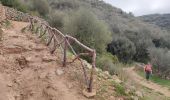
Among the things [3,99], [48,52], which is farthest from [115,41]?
[3,99]

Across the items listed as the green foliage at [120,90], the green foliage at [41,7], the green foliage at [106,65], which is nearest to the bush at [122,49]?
the green foliage at [41,7]

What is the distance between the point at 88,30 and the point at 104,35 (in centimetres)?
160

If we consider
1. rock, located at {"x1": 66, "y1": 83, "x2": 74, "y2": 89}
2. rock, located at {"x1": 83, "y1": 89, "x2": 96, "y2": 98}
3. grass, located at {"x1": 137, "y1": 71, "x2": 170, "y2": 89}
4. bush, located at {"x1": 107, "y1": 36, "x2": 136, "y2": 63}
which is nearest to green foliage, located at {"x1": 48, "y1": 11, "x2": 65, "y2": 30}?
bush, located at {"x1": 107, "y1": 36, "x2": 136, "y2": 63}

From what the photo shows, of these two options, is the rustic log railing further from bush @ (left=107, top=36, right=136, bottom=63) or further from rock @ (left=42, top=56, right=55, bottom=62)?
bush @ (left=107, top=36, right=136, bottom=63)

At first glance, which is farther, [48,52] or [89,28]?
[89,28]

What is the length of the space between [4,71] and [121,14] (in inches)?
2733

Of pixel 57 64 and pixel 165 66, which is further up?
pixel 57 64

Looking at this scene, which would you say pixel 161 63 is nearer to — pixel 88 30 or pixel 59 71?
pixel 88 30

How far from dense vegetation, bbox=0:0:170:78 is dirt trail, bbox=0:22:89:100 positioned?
8.49m

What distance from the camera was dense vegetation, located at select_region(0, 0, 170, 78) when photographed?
30938 millimetres

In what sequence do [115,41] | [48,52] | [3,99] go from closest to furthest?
[3,99] < [48,52] < [115,41]

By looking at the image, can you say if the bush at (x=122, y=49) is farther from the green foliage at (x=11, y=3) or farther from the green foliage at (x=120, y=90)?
the green foliage at (x=120, y=90)

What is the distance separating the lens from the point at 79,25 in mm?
31719

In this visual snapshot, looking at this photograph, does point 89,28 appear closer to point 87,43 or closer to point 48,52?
point 87,43
